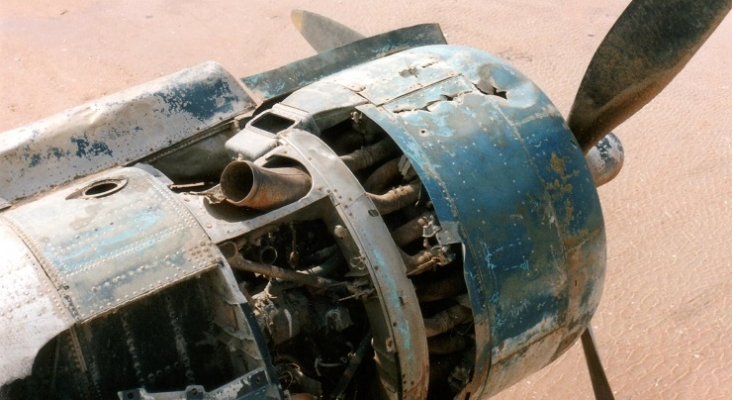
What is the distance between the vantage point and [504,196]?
384cm

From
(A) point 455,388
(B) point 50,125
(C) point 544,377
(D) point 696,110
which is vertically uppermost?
(B) point 50,125

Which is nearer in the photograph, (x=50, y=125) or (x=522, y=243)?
(x=522, y=243)

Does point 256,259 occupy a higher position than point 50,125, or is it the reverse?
point 50,125

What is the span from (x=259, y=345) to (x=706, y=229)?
461cm

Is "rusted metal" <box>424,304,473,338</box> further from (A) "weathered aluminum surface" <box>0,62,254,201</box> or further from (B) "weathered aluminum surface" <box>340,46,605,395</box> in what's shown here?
(A) "weathered aluminum surface" <box>0,62,254,201</box>

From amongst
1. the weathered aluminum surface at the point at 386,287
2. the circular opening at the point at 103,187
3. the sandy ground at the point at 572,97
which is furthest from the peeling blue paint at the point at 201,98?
the sandy ground at the point at 572,97

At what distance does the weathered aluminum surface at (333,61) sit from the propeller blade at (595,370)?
77.3 inches

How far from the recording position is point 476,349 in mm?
3852

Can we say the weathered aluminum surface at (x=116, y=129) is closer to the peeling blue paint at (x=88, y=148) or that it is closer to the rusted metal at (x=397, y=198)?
the peeling blue paint at (x=88, y=148)

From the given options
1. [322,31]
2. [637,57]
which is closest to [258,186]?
[637,57]

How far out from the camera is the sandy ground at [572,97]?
582 centimetres

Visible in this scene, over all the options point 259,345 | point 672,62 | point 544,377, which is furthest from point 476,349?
point 544,377

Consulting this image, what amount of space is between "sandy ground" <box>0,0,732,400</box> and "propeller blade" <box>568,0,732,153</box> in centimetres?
199

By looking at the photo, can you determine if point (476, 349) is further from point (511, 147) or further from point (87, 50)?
point (87, 50)
